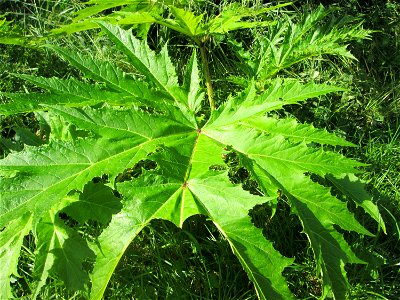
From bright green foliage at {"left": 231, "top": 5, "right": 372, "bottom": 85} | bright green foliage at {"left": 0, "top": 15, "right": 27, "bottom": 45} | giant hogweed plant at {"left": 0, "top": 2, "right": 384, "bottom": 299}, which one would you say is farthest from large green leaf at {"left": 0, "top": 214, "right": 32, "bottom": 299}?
bright green foliage at {"left": 231, "top": 5, "right": 372, "bottom": 85}

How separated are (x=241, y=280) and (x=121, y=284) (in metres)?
0.56

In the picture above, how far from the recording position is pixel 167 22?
2.02 meters

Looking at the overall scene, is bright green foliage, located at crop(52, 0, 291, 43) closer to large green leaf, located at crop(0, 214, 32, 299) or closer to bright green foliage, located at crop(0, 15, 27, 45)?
bright green foliage, located at crop(0, 15, 27, 45)

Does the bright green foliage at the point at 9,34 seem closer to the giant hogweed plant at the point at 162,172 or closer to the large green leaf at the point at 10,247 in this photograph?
the giant hogweed plant at the point at 162,172

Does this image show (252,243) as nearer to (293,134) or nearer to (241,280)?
(293,134)

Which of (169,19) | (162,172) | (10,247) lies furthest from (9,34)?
(162,172)

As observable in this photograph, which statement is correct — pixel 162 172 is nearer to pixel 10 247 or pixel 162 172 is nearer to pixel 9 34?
pixel 10 247

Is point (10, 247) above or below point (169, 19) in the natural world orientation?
below

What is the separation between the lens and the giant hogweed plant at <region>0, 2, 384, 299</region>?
4.74ft

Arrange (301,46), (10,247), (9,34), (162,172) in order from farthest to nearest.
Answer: (301,46) → (9,34) → (10,247) → (162,172)

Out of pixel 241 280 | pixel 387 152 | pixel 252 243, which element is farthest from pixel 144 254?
pixel 387 152

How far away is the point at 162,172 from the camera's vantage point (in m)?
1.54

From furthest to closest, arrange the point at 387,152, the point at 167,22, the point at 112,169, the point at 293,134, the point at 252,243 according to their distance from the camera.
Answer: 1. the point at 387,152
2. the point at 167,22
3. the point at 293,134
4. the point at 112,169
5. the point at 252,243

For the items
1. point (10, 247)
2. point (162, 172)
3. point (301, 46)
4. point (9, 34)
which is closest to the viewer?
point (162, 172)
